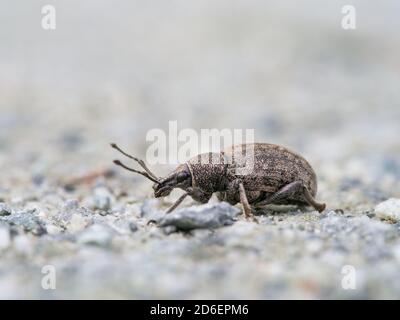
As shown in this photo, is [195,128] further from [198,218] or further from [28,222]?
[198,218]

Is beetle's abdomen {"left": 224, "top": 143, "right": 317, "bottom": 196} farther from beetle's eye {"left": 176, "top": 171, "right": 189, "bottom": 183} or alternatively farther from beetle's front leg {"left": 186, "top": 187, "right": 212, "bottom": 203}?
beetle's eye {"left": 176, "top": 171, "right": 189, "bottom": 183}

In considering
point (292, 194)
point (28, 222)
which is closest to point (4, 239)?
point (28, 222)

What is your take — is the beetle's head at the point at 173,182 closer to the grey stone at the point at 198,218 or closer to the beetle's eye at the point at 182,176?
the beetle's eye at the point at 182,176

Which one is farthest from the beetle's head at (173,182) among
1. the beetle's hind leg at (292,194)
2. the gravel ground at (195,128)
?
the beetle's hind leg at (292,194)

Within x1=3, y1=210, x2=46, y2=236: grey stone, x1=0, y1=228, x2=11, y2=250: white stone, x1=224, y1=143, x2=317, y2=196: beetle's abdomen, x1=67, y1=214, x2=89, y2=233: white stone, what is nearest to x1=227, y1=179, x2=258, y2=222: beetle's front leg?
x1=224, y1=143, x2=317, y2=196: beetle's abdomen
